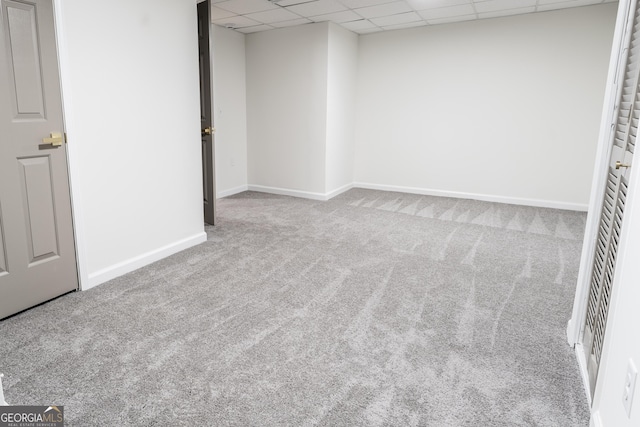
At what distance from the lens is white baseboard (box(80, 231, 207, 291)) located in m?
2.43

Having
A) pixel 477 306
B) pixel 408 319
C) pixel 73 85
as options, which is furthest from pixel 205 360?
pixel 73 85

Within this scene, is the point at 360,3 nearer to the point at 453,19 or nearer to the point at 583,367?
the point at 453,19

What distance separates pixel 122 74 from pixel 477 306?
2.50 meters

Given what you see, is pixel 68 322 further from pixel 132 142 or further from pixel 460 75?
pixel 460 75

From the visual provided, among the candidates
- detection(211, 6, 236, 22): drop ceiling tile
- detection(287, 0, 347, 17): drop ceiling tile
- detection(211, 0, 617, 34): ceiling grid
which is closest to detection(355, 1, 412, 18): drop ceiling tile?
detection(211, 0, 617, 34): ceiling grid

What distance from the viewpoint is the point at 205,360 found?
172 cm

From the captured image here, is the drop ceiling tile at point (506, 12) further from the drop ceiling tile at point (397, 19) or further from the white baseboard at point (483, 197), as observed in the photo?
the white baseboard at point (483, 197)

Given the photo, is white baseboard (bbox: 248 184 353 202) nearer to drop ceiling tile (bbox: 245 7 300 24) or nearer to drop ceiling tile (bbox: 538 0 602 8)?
drop ceiling tile (bbox: 245 7 300 24)

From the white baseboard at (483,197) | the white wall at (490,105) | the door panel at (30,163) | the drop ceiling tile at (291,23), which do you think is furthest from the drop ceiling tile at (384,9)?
the door panel at (30,163)

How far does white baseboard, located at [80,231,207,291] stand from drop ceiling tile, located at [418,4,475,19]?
320 centimetres

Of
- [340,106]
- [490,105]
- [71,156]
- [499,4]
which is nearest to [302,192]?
[340,106]

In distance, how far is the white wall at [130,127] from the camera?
225 cm

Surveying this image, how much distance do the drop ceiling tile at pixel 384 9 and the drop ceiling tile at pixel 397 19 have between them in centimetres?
13

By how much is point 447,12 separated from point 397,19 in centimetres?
54
